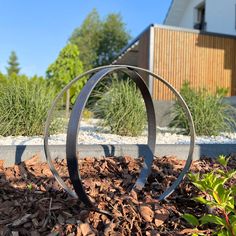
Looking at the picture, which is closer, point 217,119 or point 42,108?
point 42,108

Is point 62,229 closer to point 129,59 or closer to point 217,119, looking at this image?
point 217,119

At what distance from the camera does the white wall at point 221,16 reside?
12.7 m

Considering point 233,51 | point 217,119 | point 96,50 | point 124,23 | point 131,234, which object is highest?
point 124,23

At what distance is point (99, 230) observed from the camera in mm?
1780

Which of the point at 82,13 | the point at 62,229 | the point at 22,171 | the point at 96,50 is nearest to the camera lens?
the point at 62,229

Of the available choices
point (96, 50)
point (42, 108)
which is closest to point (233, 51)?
point (42, 108)

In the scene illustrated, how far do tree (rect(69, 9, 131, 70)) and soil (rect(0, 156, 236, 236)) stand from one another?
28.1 meters

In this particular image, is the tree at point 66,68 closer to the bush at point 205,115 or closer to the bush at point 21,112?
the bush at point 205,115

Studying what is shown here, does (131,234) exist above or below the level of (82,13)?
below

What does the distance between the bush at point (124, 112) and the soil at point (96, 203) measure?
6.64ft

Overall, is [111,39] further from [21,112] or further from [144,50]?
[21,112]

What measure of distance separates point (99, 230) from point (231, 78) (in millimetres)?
10772

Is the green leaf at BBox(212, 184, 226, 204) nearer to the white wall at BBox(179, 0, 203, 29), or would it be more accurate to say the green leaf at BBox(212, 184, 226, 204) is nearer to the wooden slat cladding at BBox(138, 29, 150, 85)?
the wooden slat cladding at BBox(138, 29, 150, 85)

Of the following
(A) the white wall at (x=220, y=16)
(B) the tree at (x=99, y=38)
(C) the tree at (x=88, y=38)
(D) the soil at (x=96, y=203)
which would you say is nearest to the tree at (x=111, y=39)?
(B) the tree at (x=99, y=38)
